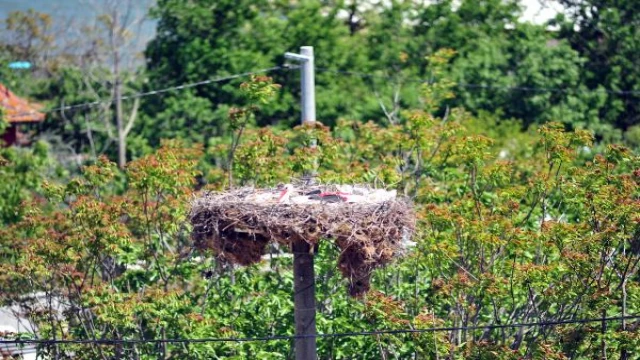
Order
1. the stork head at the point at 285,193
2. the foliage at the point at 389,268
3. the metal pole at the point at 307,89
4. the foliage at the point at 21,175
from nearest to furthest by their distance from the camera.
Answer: the stork head at the point at 285,193, the foliage at the point at 389,268, the metal pole at the point at 307,89, the foliage at the point at 21,175

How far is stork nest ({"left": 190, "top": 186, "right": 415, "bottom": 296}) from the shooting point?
31.1 ft

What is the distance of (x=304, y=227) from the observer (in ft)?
31.0

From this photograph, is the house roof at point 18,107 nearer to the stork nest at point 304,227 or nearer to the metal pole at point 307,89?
the metal pole at point 307,89

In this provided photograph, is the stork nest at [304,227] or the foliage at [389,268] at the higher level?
the stork nest at [304,227]

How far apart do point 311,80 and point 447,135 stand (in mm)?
1687

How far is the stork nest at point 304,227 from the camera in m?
9.49

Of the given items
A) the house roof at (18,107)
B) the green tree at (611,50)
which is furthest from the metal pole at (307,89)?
the green tree at (611,50)

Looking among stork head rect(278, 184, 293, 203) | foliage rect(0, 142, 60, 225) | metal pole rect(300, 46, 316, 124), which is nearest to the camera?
stork head rect(278, 184, 293, 203)

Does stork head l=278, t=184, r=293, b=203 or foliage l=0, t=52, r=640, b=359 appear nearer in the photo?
stork head l=278, t=184, r=293, b=203

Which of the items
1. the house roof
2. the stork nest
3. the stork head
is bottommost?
the house roof

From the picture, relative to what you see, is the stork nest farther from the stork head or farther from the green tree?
the green tree

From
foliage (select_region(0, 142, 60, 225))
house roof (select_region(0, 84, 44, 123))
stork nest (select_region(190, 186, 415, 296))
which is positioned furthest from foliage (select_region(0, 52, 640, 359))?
house roof (select_region(0, 84, 44, 123))

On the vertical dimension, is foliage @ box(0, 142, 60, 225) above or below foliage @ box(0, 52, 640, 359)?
below

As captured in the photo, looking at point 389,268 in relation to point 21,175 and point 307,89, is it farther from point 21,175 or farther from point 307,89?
point 21,175
